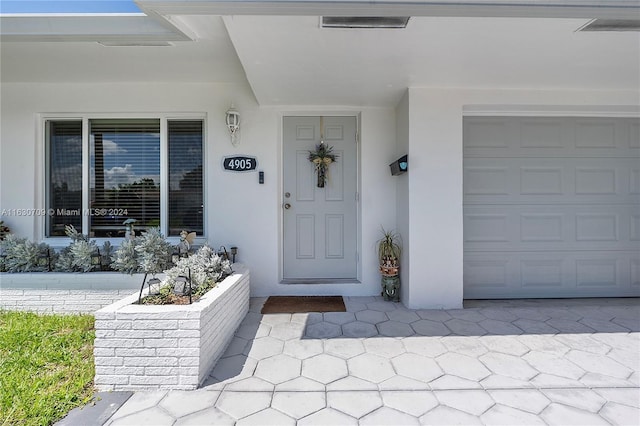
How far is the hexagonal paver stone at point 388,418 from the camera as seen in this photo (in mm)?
1479

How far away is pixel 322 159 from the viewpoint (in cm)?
353

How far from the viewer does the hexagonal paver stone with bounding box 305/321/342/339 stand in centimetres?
245

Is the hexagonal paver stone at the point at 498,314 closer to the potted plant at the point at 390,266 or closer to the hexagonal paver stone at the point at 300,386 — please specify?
the potted plant at the point at 390,266

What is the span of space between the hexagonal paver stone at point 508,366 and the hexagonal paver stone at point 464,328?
33cm

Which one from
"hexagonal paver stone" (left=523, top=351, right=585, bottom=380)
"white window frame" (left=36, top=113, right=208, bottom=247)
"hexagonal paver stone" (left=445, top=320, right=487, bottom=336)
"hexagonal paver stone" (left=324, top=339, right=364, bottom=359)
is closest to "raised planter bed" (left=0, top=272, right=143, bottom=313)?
"white window frame" (left=36, top=113, right=208, bottom=247)

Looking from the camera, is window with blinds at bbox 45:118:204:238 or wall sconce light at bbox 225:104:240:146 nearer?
wall sconce light at bbox 225:104:240:146

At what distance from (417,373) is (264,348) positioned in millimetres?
1089

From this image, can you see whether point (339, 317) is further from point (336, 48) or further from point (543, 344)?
point (336, 48)

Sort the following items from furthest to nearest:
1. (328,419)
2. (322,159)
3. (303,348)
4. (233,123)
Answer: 1. (322,159)
2. (233,123)
3. (303,348)
4. (328,419)

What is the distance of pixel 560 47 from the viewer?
7.55ft

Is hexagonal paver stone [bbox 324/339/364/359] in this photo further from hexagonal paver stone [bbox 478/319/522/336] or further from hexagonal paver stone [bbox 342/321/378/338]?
hexagonal paver stone [bbox 478/319/522/336]

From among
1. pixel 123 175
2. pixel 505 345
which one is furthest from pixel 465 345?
pixel 123 175

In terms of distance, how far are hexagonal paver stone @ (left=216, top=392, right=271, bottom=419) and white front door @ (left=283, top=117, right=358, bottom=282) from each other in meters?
1.92

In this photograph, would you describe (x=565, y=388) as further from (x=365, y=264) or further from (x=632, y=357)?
(x=365, y=264)
